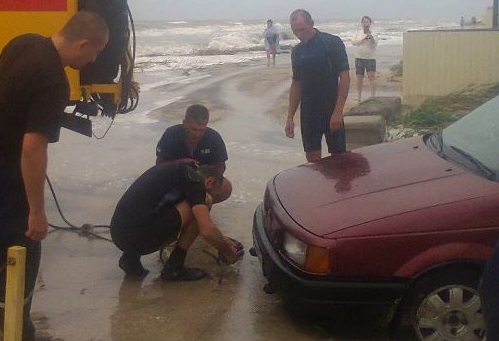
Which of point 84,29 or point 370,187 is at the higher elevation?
point 84,29

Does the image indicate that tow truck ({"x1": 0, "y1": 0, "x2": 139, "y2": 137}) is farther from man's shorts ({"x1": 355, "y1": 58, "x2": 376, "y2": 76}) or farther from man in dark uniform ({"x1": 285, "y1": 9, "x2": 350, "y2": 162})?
man's shorts ({"x1": 355, "y1": 58, "x2": 376, "y2": 76})

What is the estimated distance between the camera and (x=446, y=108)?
1192 cm

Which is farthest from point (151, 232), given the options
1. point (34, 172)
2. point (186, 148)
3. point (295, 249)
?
point (34, 172)

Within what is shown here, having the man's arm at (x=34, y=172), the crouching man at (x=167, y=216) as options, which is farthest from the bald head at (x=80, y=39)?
the crouching man at (x=167, y=216)

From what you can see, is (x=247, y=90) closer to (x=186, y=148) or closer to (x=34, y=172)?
(x=186, y=148)

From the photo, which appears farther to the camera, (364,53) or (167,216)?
(364,53)

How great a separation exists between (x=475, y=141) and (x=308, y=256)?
1.45m

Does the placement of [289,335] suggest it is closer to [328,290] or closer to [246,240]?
[328,290]

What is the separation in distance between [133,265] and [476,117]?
242 cm

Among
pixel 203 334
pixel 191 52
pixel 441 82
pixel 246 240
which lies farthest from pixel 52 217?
pixel 191 52

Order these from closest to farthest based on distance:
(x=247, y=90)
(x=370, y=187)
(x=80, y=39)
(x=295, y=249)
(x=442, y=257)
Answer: (x=80, y=39) → (x=442, y=257) → (x=295, y=249) → (x=370, y=187) → (x=247, y=90)

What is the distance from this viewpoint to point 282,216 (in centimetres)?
468

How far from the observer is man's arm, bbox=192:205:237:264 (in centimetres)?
520

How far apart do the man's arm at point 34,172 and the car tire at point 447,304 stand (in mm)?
1833
